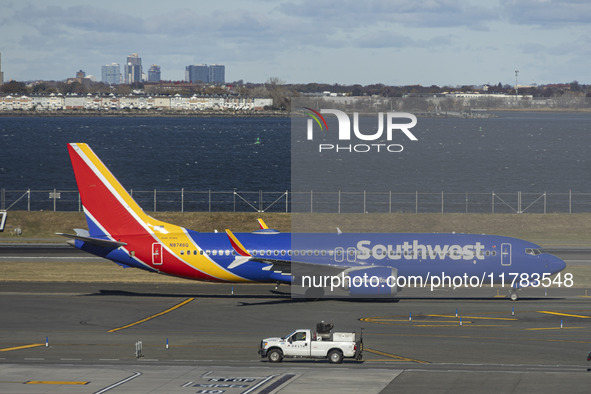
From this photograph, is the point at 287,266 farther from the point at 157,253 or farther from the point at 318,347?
the point at 318,347

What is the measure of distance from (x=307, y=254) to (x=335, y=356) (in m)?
16.9

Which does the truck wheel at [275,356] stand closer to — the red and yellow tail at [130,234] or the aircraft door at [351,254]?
the aircraft door at [351,254]

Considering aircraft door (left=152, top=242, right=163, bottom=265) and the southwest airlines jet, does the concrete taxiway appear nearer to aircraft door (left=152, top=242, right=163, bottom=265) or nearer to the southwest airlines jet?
the southwest airlines jet

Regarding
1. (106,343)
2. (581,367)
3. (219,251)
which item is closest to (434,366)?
(581,367)

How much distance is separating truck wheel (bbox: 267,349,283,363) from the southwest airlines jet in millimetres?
15086

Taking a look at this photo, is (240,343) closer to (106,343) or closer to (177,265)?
(106,343)

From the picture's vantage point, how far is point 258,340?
45469mm

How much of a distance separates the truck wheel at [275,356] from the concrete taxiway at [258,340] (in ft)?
1.05

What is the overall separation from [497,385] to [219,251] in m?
26.1

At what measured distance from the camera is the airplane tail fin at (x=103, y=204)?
191ft

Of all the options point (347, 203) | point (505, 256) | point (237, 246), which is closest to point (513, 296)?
point (505, 256)

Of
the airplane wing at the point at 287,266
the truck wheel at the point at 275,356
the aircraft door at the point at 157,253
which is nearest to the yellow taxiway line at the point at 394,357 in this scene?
the truck wheel at the point at 275,356

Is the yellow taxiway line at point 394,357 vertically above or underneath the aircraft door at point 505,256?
underneath

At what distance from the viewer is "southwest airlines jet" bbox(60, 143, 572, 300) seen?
56.6 metres
